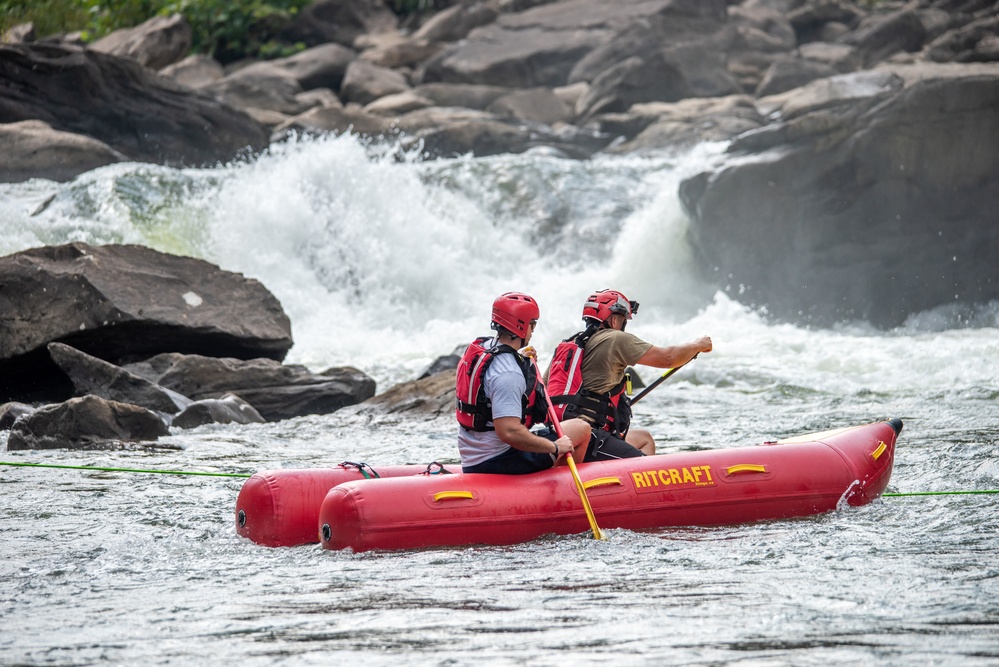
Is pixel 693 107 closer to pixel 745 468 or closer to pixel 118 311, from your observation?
pixel 118 311

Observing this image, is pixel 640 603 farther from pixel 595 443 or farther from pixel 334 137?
pixel 334 137

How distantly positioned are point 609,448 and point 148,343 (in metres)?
6.18

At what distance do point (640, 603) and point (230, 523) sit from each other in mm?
2740

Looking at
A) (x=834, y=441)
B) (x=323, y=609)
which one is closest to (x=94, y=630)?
(x=323, y=609)

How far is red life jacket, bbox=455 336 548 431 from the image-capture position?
5516mm

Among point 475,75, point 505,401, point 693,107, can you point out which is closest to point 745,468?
point 505,401

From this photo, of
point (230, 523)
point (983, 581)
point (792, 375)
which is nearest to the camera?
Answer: point (983, 581)

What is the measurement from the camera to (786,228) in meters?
16.3

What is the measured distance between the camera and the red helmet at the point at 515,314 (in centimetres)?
549

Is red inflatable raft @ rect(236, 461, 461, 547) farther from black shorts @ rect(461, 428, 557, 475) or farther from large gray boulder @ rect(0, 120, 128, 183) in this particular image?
large gray boulder @ rect(0, 120, 128, 183)

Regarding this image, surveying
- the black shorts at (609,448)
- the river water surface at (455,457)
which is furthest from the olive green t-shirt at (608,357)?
the river water surface at (455,457)

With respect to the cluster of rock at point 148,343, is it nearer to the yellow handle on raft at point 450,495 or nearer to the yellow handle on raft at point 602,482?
the yellow handle on raft at point 450,495

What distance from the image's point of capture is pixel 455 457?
8.36 metres

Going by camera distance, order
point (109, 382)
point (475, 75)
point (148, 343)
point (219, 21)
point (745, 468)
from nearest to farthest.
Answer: point (745, 468) < point (109, 382) < point (148, 343) < point (475, 75) < point (219, 21)
